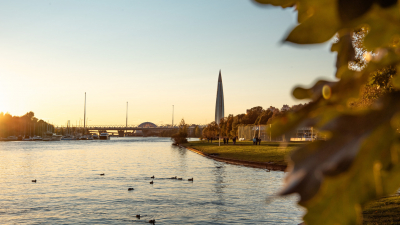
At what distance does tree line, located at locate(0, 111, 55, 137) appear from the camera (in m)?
156

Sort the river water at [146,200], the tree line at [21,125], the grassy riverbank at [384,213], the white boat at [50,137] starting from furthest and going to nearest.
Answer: the white boat at [50,137] < the tree line at [21,125] < the river water at [146,200] < the grassy riverbank at [384,213]

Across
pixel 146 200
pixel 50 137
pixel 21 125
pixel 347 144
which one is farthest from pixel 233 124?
pixel 347 144

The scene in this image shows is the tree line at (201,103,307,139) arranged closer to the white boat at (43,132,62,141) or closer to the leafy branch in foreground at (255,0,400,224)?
the white boat at (43,132,62,141)

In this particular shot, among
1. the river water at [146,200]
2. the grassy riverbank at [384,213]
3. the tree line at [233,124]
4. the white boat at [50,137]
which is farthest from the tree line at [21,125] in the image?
the grassy riverbank at [384,213]

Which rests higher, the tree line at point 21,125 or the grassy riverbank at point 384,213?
the tree line at point 21,125

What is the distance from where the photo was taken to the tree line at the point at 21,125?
156m

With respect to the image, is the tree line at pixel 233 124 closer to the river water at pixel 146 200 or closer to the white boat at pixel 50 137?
the river water at pixel 146 200

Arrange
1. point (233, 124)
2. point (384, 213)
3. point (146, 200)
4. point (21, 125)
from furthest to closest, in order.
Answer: point (21, 125), point (233, 124), point (146, 200), point (384, 213)

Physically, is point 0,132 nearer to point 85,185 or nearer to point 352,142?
point 85,185

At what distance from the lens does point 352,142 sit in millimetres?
437

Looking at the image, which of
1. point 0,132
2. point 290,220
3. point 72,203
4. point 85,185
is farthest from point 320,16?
point 0,132

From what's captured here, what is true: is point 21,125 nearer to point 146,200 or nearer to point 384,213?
point 146,200

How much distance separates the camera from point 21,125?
16238 centimetres

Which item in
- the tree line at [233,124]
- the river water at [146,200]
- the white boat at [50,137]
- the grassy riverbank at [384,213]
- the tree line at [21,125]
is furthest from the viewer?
the white boat at [50,137]
